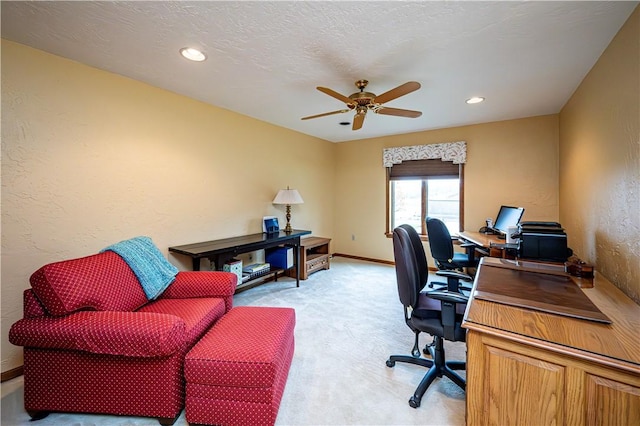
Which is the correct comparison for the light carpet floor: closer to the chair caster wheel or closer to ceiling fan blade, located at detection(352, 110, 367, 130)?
the chair caster wheel

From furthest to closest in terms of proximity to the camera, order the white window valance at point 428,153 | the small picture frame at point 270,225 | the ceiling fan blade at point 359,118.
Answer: the white window valance at point 428,153 < the small picture frame at point 270,225 < the ceiling fan blade at point 359,118

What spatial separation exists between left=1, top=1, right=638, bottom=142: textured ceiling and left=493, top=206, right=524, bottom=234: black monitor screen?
134cm

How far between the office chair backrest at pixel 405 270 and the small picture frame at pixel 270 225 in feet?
7.89

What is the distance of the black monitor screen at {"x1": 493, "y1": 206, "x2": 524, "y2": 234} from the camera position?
3252 mm

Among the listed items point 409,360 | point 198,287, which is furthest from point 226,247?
point 409,360

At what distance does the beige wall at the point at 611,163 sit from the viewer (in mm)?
1531

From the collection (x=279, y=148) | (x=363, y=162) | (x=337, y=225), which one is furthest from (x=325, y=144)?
(x=337, y=225)

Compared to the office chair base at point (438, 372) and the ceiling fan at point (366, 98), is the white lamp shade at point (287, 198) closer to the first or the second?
the ceiling fan at point (366, 98)

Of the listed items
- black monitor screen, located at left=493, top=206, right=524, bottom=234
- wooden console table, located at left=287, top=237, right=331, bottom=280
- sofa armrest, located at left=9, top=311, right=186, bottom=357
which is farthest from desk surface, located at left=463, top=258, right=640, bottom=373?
wooden console table, located at left=287, top=237, right=331, bottom=280

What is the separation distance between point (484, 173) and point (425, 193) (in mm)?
910

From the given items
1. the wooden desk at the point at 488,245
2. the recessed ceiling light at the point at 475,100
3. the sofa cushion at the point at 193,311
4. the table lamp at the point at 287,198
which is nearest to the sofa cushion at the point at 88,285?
the sofa cushion at the point at 193,311

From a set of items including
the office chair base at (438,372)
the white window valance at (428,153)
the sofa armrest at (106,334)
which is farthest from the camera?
the white window valance at (428,153)

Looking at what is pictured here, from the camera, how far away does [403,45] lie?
1.89 meters

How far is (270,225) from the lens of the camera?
3859 mm
